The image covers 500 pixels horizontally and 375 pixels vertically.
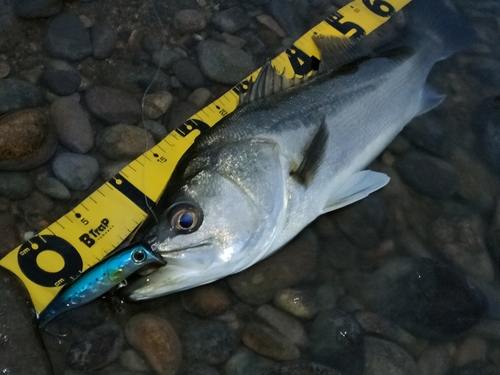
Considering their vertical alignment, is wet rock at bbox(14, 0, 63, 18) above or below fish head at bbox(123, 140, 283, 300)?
above

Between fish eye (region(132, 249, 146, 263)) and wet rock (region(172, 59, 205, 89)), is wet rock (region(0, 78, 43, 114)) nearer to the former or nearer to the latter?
wet rock (region(172, 59, 205, 89))

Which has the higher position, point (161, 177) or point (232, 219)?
point (232, 219)

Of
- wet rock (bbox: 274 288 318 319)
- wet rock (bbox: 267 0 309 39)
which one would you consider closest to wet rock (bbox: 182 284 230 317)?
wet rock (bbox: 274 288 318 319)

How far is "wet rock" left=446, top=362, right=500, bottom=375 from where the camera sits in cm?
233

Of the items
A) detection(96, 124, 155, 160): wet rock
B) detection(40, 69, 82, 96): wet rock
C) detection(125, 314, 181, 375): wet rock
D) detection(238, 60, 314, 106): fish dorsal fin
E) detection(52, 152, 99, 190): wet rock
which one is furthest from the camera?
detection(40, 69, 82, 96): wet rock

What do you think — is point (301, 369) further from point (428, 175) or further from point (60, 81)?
point (60, 81)

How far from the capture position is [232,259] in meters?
1.86

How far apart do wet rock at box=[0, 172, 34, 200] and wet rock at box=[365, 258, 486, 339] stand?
168cm

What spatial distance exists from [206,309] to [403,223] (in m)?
1.14

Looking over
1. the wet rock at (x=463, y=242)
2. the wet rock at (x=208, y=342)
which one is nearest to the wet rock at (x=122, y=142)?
the wet rock at (x=208, y=342)

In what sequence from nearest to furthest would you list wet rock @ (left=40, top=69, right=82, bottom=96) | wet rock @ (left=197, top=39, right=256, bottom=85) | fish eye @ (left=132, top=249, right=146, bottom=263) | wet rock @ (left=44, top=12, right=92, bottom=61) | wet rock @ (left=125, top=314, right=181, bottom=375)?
fish eye @ (left=132, top=249, right=146, bottom=263) → wet rock @ (left=125, top=314, right=181, bottom=375) → wet rock @ (left=40, top=69, right=82, bottom=96) → wet rock @ (left=44, top=12, right=92, bottom=61) → wet rock @ (left=197, top=39, right=256, bottom=85)

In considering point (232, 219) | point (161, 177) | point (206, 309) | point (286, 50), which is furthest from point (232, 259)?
point (286, 50)

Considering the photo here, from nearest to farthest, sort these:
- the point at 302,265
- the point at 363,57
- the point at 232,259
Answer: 1. the point at 232,259
2. the point at 302,265
3. the point at 363,57

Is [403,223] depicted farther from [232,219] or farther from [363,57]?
[232,219]
